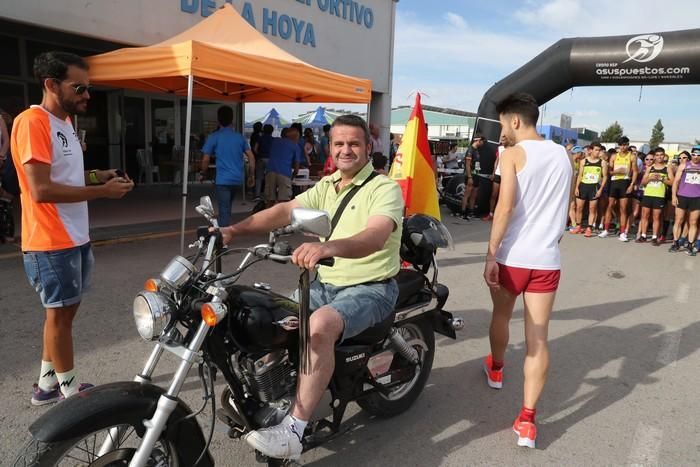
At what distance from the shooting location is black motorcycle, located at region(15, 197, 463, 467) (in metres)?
1.89

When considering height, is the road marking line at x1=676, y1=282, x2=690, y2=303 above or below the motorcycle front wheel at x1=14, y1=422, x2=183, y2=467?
below

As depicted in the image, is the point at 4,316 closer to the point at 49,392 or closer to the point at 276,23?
the point at 49,392

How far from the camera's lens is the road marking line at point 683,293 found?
6168 mm

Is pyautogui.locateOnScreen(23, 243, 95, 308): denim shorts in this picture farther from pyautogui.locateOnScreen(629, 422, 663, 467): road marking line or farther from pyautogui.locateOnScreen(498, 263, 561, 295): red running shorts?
pyautogui.locateOnScreen(629, 422, 663, 467): road marking line

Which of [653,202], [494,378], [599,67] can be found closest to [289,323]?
[494,378]

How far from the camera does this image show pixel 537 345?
307 centimetres

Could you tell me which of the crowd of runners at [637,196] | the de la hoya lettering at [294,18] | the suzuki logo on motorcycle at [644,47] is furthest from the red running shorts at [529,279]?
the suzuki logo on motorcycle at [644,47]

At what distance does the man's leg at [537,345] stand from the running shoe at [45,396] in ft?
9.25

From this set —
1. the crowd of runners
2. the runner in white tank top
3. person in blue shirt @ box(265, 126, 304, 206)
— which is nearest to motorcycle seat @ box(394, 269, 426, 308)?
the runner in white tank top

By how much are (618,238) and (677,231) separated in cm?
127

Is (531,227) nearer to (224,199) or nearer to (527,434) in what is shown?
(527,434)

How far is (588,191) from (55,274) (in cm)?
1037

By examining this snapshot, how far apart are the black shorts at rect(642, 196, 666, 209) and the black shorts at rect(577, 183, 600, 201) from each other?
986 mm

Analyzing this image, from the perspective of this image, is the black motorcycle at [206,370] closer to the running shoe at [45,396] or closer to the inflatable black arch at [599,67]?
the running shoe at [45,396]
